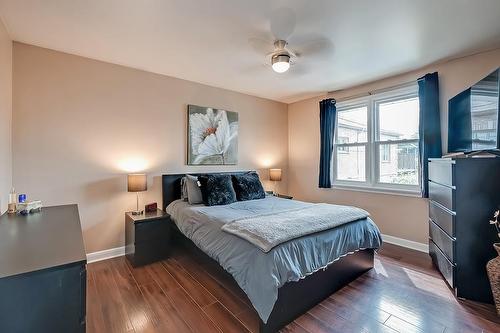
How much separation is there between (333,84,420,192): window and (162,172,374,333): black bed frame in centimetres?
157

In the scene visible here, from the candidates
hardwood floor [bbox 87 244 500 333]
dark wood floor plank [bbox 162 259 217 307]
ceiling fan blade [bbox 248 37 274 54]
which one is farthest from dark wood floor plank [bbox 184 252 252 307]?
ceiling fan blade [bbox 248 37 274 54]

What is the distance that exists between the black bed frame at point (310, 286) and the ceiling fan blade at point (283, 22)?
7.35ft

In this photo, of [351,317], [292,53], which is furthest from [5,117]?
[351,317]

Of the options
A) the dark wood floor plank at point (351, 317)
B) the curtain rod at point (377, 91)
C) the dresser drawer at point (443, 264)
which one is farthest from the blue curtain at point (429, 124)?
the dark wood floor plank at point (351, 317)

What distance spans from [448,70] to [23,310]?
4.49 metres

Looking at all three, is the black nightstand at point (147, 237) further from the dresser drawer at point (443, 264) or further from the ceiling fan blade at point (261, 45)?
the dresser drawer at point (443, 264)

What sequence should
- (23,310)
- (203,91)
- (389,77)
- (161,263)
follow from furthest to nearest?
1. (203,91)
2. (389,77)
3. (161,263)
4. (23,310)

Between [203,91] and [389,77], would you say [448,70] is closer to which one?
[389,77]

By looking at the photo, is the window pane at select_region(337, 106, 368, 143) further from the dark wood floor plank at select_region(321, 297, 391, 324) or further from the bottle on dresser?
the bottle on dresser

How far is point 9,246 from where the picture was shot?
4.10ft

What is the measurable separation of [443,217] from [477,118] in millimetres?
1051

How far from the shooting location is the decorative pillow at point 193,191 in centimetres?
329

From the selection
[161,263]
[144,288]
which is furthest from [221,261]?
[161,263]

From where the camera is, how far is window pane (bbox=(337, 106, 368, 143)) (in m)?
4.06
